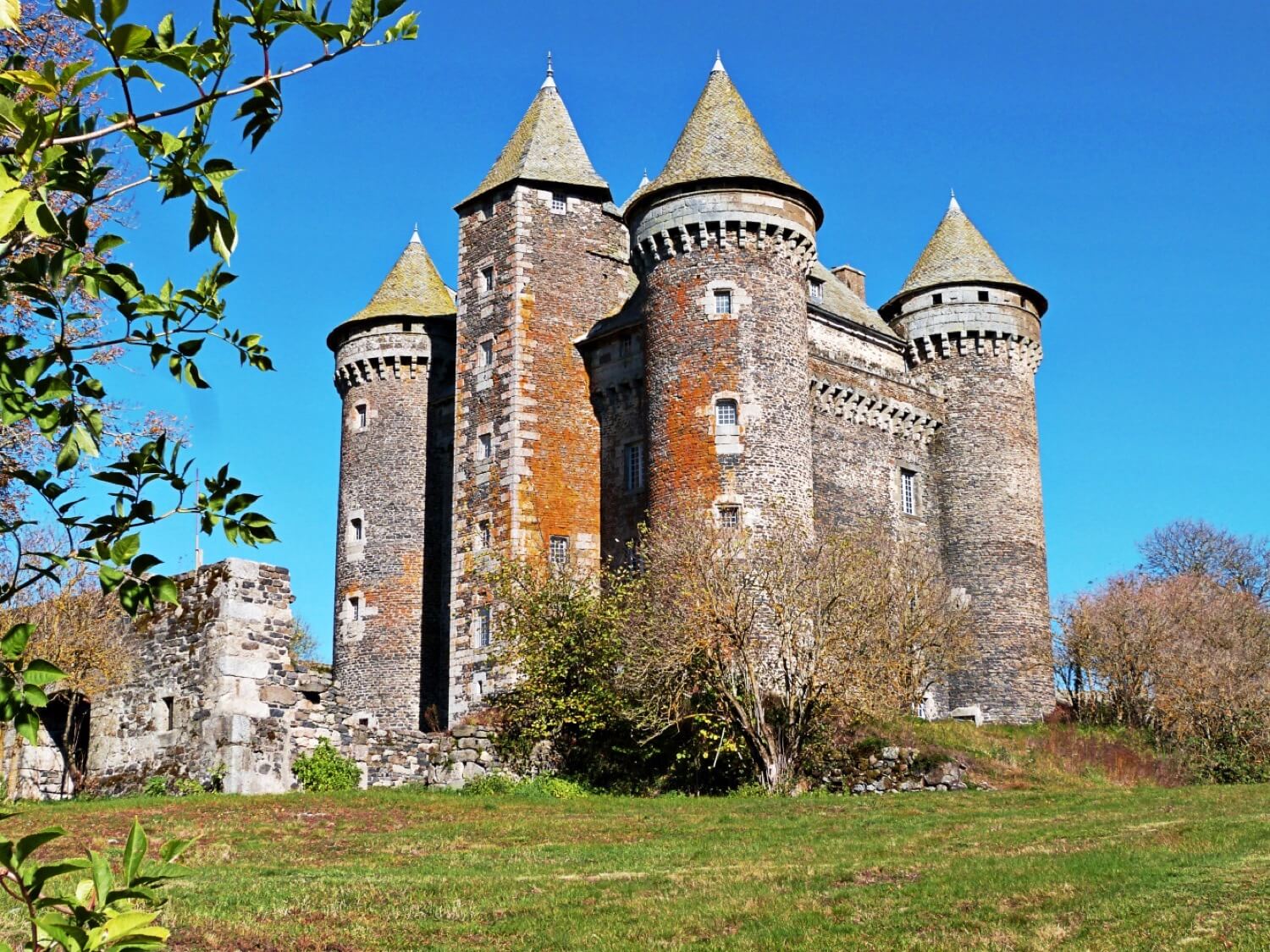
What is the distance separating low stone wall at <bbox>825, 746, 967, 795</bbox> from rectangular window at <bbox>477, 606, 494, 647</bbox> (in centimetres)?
1141

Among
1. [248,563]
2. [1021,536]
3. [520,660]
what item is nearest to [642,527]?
[520,660]

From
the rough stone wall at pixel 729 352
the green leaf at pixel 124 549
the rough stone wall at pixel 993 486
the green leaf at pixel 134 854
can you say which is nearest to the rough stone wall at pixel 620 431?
the rough stone wall at pixel 729 352

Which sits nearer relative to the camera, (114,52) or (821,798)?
(114,52)

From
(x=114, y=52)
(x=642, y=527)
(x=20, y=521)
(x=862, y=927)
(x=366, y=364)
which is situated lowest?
(x=862, y=927)

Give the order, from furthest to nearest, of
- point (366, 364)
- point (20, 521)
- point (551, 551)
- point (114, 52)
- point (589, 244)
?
point (366, 364) < point (589, 244) < point (551, 551) < point (20, 521) < point (114, 52)

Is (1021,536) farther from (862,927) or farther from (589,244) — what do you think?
A: (862,927)

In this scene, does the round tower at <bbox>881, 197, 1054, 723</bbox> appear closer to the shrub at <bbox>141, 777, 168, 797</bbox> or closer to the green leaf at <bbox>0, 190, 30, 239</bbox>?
the shrub at <bbox>141, 777, 168, 797</bbox>

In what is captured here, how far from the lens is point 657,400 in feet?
118

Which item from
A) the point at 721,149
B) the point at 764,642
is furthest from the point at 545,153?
the point at 764,642

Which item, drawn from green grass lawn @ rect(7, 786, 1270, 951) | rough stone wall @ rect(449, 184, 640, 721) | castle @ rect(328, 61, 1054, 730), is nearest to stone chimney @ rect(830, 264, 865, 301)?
castle @ rect(328, 61, 1054, 730)

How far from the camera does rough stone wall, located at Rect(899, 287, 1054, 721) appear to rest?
41.4 m

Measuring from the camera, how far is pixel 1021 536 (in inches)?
1679

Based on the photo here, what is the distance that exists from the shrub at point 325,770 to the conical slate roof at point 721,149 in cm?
1822

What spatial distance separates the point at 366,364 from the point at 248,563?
23496mm
